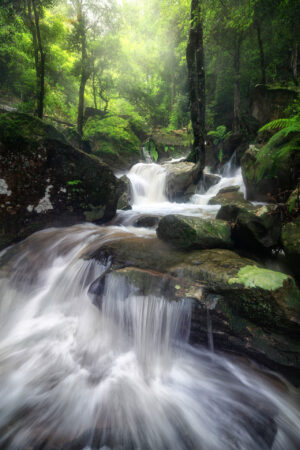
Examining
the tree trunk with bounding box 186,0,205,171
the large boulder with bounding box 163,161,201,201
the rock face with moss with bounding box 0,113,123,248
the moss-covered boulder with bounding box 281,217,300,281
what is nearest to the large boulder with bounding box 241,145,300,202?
the moss-covered boulder with bounding box 281,217,300,281

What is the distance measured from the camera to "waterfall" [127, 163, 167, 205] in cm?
999

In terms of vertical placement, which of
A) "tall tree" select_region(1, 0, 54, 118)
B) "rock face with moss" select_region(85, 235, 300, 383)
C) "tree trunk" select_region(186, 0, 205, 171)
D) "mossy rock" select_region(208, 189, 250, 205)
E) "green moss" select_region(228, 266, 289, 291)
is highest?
"tall tree" select_region(1, 0, 54, 118)

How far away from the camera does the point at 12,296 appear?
Result: 340cm

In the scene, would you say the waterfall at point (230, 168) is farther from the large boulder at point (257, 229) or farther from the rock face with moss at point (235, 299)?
the rock face with moss at point (235, 299)

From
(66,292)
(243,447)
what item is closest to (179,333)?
(243,447)

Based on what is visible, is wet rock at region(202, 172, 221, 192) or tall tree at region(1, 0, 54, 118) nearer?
tall tree at region(1, 0, 54, 118)

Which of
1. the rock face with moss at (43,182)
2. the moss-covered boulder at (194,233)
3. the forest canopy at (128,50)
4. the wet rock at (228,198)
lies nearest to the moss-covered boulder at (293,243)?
the moss-covered boulder at (194,233)

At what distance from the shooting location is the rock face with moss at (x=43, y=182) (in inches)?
172

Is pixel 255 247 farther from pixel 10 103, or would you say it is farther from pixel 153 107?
pixel 10 103

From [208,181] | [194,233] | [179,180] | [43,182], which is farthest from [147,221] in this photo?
[208,181]

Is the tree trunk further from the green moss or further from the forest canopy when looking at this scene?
the green moss

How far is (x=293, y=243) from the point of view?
2.92m

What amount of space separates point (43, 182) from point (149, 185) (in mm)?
6475

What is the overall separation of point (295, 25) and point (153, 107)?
1211 centimetres
